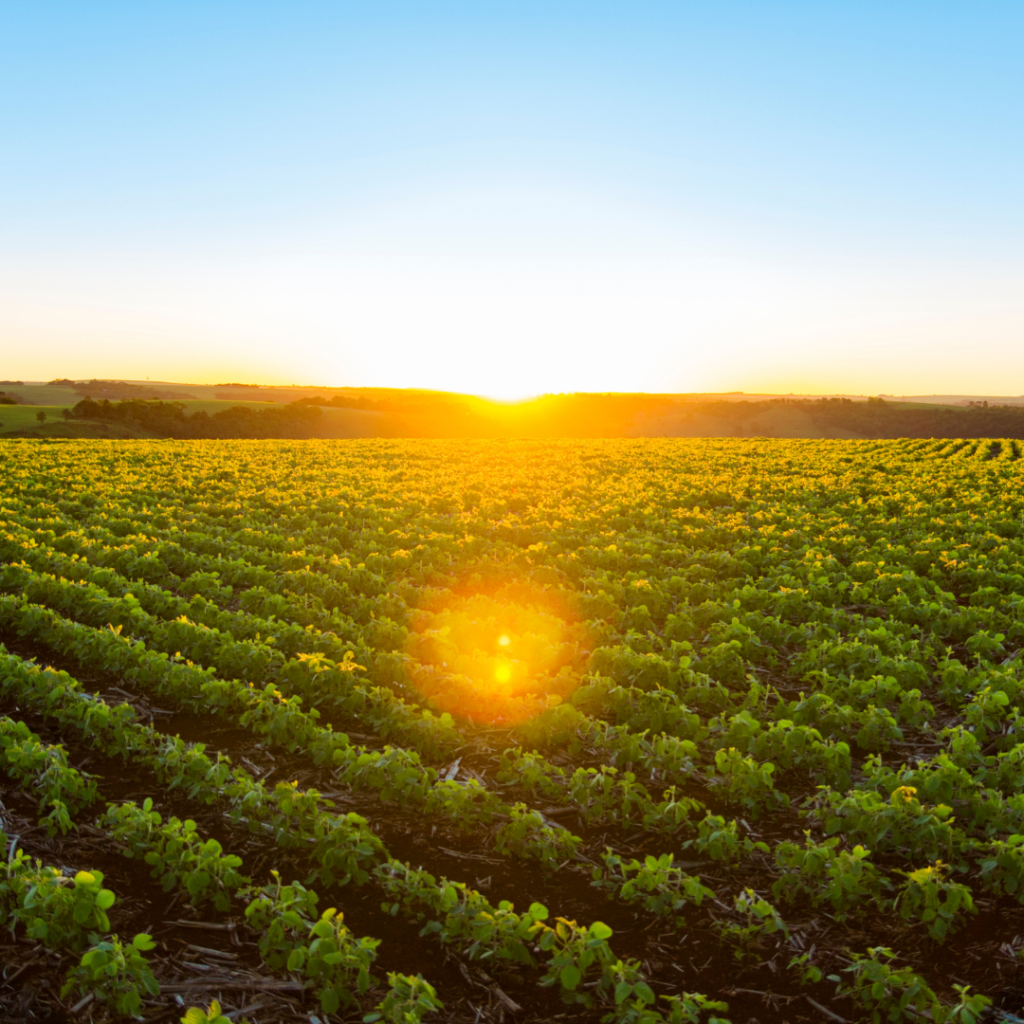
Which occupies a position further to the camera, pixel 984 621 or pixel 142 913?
pixel 984 621

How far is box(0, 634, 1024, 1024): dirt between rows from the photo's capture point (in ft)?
14.4

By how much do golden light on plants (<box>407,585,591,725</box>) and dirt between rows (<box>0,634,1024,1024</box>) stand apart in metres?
1.79

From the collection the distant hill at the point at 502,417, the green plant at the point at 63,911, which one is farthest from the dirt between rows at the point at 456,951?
the distant hill at the point at 502,417

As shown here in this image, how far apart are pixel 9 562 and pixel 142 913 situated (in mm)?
10899

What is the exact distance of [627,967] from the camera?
4.26 m

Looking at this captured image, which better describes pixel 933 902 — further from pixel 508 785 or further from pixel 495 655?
pixel 495 655

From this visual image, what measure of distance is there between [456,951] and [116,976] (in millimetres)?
2018

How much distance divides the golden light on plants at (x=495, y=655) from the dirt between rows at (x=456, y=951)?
1.79 m

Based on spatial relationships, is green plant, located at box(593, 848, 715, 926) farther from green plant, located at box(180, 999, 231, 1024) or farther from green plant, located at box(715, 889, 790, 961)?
green plant, located at box(180, 999, 231, 1024)

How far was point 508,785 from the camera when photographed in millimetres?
6895

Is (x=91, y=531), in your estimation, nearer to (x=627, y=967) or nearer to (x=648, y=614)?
(x=648, y=614)

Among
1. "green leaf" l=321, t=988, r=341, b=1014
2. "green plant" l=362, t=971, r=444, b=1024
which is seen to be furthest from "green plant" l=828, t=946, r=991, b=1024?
"green leaf" l=321, t=988, r=341, b=1014

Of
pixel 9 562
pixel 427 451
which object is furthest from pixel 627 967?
pixel 427 451

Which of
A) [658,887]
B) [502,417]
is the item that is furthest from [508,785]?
[502,417]
